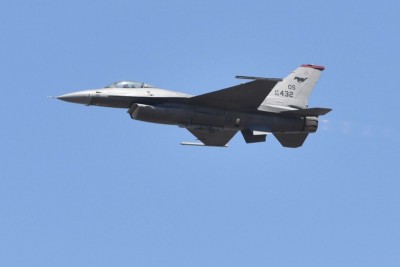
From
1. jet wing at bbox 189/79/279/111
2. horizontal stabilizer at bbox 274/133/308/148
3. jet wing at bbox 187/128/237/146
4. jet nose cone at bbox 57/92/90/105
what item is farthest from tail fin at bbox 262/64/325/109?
jet nose cone at bbox 57/92/90/105

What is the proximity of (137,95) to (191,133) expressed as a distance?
4.63 metres

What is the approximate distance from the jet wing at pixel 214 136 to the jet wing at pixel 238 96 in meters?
3.15

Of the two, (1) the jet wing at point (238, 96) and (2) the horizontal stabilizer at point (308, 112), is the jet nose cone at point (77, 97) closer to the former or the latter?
(1) the jet wing at point (238, 96)

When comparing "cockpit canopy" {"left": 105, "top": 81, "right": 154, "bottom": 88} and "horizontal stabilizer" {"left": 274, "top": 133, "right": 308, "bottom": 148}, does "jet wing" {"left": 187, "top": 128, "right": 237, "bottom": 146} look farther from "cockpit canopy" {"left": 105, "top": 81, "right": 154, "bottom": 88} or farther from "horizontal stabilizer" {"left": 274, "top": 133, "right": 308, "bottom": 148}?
"cockpit canopy" {"left": 105, "top": 81, "right": 154, "bottom": 88}

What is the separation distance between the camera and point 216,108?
35.3 m

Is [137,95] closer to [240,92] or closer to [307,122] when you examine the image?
[240,92]

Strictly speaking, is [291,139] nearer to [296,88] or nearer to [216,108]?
[296,88]

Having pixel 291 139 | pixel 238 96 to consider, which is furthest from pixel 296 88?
pixel 238 96

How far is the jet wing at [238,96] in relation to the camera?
34.8 m

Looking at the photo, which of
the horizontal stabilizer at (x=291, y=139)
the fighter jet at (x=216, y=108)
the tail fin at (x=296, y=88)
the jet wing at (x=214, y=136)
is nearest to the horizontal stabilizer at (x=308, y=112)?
the fighter jet at (x=216, y=108)

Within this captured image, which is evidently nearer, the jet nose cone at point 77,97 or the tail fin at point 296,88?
the jet nose cone at point 77,97

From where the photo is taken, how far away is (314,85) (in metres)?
38.6

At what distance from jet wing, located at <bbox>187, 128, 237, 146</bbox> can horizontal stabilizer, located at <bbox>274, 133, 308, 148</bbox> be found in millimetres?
2420

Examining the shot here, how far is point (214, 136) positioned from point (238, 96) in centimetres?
413
